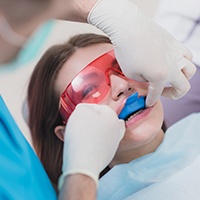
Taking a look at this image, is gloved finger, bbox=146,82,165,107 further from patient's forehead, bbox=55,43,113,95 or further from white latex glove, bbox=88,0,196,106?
patient's forehead, bbox=55,43,113,95

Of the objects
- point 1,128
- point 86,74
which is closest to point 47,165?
point 86,74

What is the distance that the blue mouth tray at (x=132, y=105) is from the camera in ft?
4.15

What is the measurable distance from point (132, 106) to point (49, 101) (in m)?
0.27

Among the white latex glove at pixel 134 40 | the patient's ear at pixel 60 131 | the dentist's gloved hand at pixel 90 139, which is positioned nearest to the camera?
the dentist's gloved hand at pixel 90 139

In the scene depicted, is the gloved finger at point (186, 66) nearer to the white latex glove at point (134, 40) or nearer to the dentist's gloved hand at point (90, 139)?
the white latex glove at point (134, 40)

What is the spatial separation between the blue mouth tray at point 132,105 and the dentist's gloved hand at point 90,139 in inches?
3.5

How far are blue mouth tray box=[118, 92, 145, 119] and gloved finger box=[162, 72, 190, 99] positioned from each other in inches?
3.9

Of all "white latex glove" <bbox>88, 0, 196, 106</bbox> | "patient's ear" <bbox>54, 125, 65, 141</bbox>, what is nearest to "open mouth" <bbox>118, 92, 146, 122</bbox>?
"white latex glove" <bbox>88, 0, 196, 106</bbox>

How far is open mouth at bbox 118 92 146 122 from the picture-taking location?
126cm

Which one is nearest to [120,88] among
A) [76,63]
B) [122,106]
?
[122,106]

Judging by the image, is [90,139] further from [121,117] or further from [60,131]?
[60,131]

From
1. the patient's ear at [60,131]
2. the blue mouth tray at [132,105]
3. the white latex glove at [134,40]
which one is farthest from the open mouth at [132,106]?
the patient's ear at [60,131]

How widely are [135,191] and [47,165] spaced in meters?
0.32

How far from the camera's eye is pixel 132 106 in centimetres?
127
